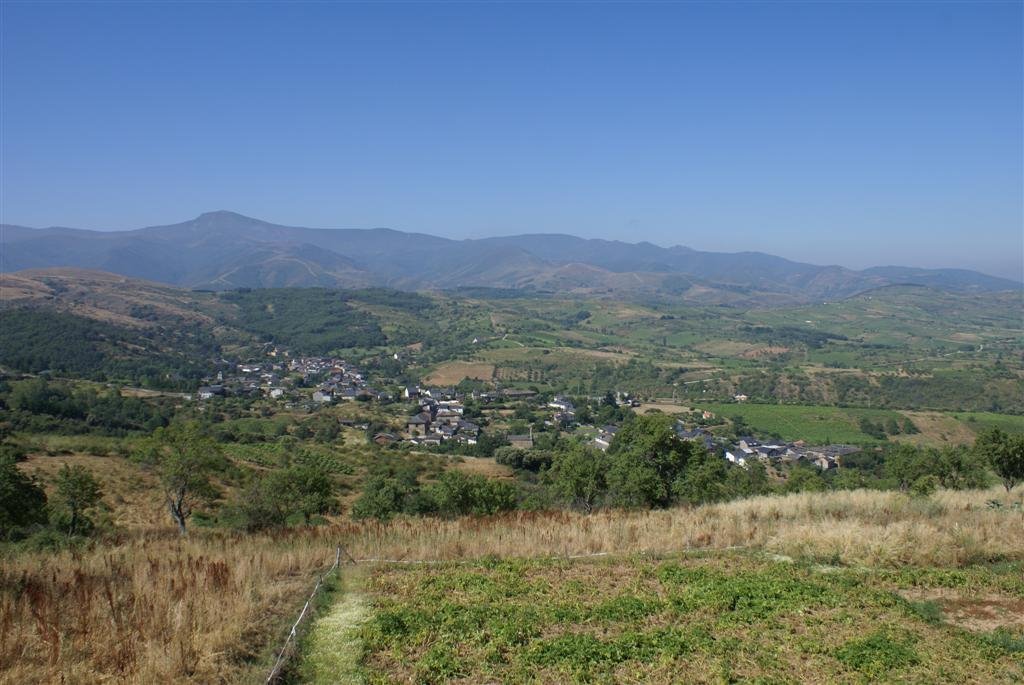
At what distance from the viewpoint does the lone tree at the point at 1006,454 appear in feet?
58.1

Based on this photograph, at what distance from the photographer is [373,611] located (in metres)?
6.12

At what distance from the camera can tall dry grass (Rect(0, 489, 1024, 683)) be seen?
484 cm

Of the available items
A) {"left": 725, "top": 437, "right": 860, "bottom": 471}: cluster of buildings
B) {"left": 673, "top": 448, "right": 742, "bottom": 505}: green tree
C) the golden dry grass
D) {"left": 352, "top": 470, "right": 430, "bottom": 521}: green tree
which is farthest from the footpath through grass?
{"left": 725, "top": 437, "right": 860, "bottom": 471}: cluster of buildings

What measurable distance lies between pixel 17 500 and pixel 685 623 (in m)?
17.0

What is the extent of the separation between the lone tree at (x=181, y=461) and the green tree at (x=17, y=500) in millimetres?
2758

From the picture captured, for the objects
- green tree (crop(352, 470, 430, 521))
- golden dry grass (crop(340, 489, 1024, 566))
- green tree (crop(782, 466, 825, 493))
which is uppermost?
golden dry grass (crop(340, 489, 1024, 566))

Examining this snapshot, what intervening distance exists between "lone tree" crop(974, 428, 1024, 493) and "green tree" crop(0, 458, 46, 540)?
26.0m

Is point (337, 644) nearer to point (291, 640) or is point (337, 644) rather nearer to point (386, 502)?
point (291, 640)

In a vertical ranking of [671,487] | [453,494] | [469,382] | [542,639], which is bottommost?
[469,382]

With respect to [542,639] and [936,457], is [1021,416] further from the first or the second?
[542,639]

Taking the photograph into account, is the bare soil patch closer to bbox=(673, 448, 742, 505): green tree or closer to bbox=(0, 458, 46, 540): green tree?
bbox=(673, 448, 742, 505): green tree

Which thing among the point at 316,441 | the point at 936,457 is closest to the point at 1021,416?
the point at 936,457

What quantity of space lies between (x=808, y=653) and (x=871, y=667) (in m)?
0.47

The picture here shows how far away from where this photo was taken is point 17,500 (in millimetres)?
15430
